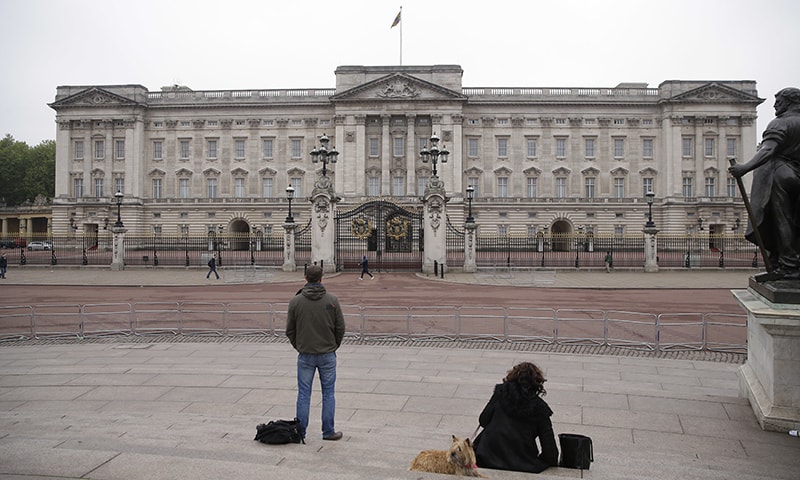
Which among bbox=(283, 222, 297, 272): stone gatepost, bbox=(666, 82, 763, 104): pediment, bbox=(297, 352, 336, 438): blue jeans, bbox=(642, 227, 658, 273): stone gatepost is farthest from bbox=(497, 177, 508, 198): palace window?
bbox=(297, 352, 336, 438): blue jeans

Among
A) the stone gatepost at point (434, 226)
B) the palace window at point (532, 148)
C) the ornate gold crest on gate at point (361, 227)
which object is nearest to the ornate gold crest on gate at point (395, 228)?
the ornate gold crest on gate at point (361, 227)

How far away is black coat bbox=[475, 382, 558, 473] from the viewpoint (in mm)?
5191

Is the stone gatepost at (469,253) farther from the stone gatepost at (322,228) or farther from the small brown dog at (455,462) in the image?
the small brown dog at (455,462)

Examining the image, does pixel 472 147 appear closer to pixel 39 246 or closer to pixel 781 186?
pixel 39 246

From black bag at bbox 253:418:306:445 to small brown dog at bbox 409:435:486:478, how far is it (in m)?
1.59

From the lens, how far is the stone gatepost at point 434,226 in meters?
32.4

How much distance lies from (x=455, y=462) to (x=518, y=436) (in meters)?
0.77

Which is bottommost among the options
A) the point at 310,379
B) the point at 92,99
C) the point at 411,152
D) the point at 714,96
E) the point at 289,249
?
the point at 310,379

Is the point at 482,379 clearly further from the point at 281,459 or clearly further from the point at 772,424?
the point at 281,459

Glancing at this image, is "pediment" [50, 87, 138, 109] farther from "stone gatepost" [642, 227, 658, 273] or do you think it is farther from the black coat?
the black coat

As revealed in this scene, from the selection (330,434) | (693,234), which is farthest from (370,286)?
(693,234)

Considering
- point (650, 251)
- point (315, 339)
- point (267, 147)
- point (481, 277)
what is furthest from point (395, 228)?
point (267, 147)

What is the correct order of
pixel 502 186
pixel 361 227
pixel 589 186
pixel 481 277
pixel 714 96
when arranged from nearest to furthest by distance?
1. pixel 481 277
2. pixel 361 227
3. pixel 714 96
4. pixel 589 186
5. pixel 502 186

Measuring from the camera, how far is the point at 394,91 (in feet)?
206
